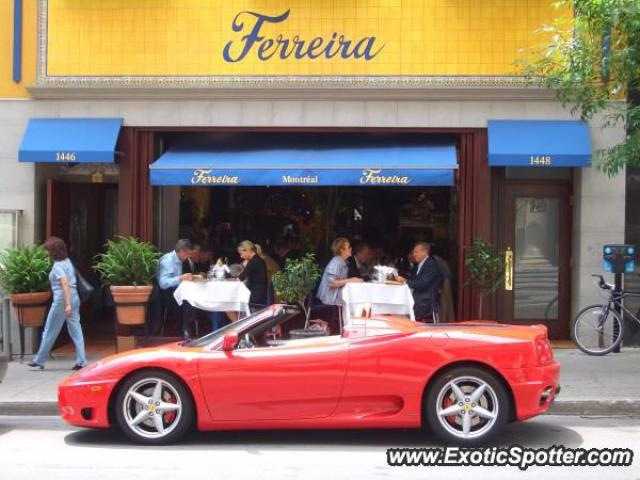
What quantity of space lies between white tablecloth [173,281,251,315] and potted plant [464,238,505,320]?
3.14 metres

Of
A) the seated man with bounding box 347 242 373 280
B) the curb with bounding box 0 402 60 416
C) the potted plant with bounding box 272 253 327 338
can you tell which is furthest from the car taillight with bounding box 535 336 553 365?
the seated man with bounding box 347 242 373 280

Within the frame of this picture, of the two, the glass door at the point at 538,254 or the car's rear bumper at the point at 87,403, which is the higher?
the glass door at the point at 538,254

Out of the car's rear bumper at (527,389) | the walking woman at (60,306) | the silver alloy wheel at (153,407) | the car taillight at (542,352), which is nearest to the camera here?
the car's rear bumper at (527,389)

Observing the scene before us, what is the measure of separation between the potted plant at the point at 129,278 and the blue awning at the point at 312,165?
1135 mm

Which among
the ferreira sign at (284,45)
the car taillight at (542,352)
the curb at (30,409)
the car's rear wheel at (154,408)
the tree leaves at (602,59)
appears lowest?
the curb at (30,409)

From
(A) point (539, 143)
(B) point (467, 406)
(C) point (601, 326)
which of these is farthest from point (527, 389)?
(A) point (539, 143)

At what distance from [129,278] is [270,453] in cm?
523

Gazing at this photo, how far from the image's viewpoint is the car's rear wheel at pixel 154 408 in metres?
7.41

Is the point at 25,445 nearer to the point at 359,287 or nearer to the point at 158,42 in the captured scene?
the point at 359,287

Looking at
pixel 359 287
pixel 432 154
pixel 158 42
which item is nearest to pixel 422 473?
pixel 359 287

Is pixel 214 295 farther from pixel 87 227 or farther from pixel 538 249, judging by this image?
pixel 538 249

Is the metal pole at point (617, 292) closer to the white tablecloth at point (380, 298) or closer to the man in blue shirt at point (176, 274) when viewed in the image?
the white tablecloth at point (380, 298)

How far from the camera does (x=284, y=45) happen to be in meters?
12.8

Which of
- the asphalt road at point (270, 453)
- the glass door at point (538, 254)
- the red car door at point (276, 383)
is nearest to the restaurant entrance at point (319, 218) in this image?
the glass door at point (538, 254)
